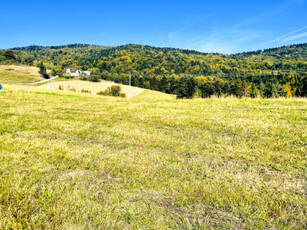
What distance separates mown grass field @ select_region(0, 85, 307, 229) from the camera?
7.79ft

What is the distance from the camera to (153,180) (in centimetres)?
322

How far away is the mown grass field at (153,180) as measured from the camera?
2373 mm

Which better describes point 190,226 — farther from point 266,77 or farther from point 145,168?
point 266,77

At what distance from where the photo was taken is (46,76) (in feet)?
388

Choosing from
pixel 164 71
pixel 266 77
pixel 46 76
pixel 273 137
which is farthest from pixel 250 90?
pixel 46 76

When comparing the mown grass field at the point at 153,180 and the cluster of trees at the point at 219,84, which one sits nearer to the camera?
the mown grass field at the point at 153,180

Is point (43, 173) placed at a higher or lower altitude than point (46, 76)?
lower

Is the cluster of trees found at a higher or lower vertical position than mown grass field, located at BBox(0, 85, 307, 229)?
higher

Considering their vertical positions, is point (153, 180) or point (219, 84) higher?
point (219, 84)

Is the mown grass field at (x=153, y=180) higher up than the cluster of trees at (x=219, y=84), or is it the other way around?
the cluster of trees at (x=219, y=84)

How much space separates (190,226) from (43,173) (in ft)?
9.20

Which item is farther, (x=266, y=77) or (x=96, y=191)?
(x=266, y=77)

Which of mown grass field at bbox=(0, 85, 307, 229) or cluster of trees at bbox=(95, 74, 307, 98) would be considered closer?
mown grass field at bbox=(0, 85, 307, 229)

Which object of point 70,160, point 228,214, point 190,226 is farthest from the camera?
point 70,160
